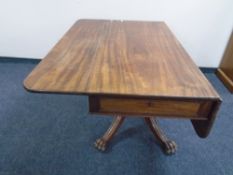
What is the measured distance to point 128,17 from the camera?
2.15 m

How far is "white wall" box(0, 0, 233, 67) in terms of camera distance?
2062mm

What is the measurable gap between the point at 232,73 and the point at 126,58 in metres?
1.58

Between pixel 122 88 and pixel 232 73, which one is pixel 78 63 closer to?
pixel 122 88

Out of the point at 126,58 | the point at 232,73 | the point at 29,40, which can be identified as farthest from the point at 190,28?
the point at 29,40

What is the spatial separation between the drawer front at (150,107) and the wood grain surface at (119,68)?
39 mm

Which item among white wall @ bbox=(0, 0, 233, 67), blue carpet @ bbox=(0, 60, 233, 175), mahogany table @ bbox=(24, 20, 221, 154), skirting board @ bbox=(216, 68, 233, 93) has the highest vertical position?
mahogany table @ bbox=(24, 20, 221, 154)

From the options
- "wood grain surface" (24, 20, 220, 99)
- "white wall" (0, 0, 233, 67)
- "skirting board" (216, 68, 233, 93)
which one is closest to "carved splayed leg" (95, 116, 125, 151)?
"wood grain surface" (24, 20, 220, 99)

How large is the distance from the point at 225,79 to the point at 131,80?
5.81ft

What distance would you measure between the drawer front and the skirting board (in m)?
1.55

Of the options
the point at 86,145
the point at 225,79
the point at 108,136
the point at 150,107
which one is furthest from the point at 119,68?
the point at 225,79

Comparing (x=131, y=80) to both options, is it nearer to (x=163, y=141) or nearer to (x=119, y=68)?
(x=119, y=68)

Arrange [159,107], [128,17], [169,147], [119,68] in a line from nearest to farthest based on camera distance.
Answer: [159,107] → [119,68] → [169,147] → [128,17]

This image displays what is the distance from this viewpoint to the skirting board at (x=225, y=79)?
2093mm

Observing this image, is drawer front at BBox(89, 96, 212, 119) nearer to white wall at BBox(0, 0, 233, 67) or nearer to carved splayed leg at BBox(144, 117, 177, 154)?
carved splayed leg at BBox(144, 117, 177, 154)
